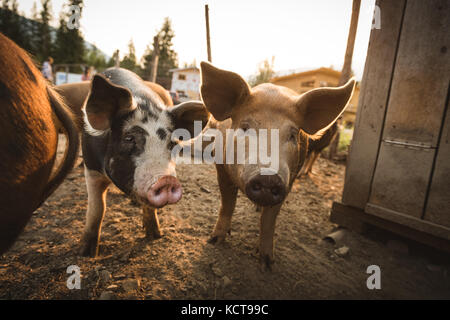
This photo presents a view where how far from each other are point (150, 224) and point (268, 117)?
5.86 feet

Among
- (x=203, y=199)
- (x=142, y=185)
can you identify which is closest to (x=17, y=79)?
(x=142, y=185)

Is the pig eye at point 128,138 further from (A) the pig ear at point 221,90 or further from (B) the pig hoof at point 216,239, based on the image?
(B) the pig hoof at point 216,239

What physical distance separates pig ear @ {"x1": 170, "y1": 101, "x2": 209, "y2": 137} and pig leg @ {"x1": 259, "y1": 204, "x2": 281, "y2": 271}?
1112mm

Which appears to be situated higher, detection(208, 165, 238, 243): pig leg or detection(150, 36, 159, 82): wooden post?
detection(150, 36, 159, 82): wooden post

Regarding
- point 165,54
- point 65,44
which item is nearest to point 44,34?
point 65,44

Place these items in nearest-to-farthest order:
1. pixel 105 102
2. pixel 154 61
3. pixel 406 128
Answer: pixel 105 102, pixel 406 128, pixel 154 61

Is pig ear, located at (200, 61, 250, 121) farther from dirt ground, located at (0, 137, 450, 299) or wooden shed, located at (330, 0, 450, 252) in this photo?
wooden shed, located at (330, 0, 450, 252)

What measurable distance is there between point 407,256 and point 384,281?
30.4 inches

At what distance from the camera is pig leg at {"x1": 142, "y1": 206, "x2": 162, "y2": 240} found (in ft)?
8.74

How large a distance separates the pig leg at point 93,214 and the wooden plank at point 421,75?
3557mm

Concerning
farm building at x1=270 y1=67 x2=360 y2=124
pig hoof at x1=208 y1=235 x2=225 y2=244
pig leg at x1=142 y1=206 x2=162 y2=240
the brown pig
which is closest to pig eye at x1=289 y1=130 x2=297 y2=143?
the brown pig

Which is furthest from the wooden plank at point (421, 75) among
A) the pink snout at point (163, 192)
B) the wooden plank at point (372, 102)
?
the pink snout at point (163, 192)

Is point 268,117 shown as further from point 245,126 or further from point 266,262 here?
point 266,262

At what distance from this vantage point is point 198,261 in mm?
2404
